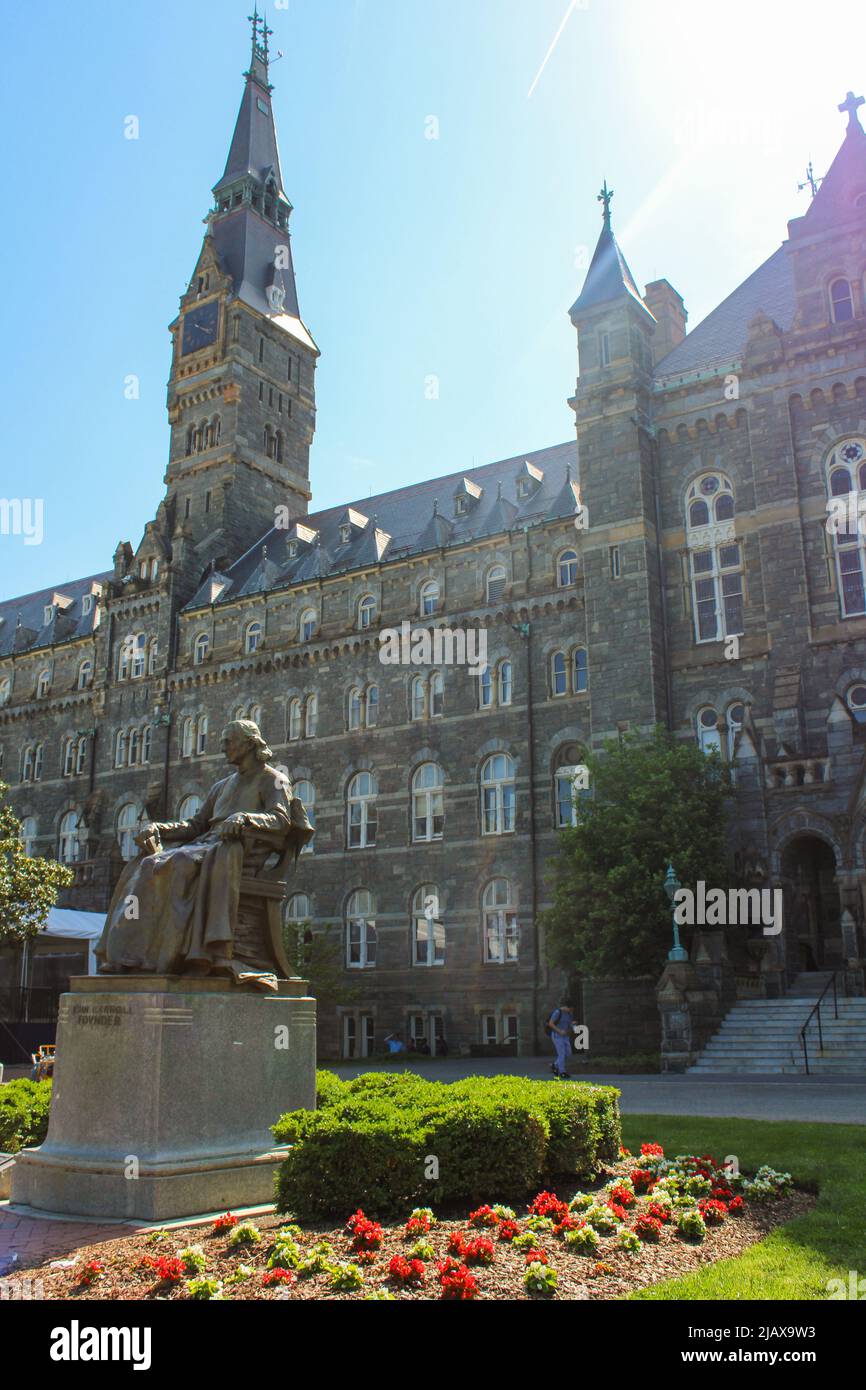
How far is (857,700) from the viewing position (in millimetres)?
30703

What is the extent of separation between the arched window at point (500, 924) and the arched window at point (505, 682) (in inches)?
242

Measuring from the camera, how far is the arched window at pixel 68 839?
51.9 m

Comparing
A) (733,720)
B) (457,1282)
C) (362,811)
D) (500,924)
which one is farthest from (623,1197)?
(362,811)

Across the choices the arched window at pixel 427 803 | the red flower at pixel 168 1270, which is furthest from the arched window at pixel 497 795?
the red flower at pixel 168 1270

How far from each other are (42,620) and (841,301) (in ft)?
145

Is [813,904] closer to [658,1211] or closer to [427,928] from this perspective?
[427,928]

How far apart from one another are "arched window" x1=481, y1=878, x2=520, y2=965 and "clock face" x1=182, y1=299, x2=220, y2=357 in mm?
31352

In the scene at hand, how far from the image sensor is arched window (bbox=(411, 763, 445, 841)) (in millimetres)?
40594

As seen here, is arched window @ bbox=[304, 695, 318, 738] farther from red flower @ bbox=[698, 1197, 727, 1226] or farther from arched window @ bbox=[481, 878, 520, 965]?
red flower @ bbox=[698, 1197, 727, 1226]

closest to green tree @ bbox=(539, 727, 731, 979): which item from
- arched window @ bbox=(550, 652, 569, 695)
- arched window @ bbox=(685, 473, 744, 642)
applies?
arched window @ bbox=(685, 473, 744, 642)

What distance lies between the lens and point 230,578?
5166cm

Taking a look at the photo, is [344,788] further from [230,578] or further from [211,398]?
[211,398]

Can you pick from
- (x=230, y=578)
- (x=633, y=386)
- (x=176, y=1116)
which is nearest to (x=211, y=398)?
(x=230, y=578)

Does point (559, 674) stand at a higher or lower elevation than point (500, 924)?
higher
